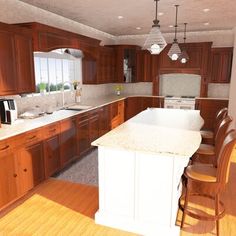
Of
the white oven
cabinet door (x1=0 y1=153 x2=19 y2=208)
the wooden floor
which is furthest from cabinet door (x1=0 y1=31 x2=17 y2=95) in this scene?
the white oven

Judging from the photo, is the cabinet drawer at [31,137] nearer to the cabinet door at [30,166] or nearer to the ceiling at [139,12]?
the cabinet door at [30,166]

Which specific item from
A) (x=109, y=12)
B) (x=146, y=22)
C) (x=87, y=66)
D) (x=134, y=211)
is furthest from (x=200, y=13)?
(x=134, y=211)

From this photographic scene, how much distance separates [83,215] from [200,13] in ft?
12.9

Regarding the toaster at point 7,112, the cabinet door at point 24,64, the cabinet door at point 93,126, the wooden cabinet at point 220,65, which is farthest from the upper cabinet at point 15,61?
the wooden cabinet at point 220,65

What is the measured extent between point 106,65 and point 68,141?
2.93m

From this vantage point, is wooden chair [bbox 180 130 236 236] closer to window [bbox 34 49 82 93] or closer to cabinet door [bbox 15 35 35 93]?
cabinet door [bbox 15 35 35 93]

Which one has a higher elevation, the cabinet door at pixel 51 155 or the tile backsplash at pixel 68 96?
the tile backsplash at pixel 68 96

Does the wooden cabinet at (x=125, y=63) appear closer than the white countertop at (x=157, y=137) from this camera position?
No

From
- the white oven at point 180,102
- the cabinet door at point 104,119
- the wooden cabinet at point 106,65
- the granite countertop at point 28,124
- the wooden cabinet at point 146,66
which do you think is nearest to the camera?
the granite countertop at point 28,124

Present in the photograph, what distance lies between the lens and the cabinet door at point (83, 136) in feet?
13.9

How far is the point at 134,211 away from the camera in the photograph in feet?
7.84

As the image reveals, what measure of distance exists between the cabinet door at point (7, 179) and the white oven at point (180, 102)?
15.4 feet

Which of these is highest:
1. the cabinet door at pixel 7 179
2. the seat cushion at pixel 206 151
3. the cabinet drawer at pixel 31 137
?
the cabinet drawer at pixel 31 137

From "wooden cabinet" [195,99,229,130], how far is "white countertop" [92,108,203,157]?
2935 mm
